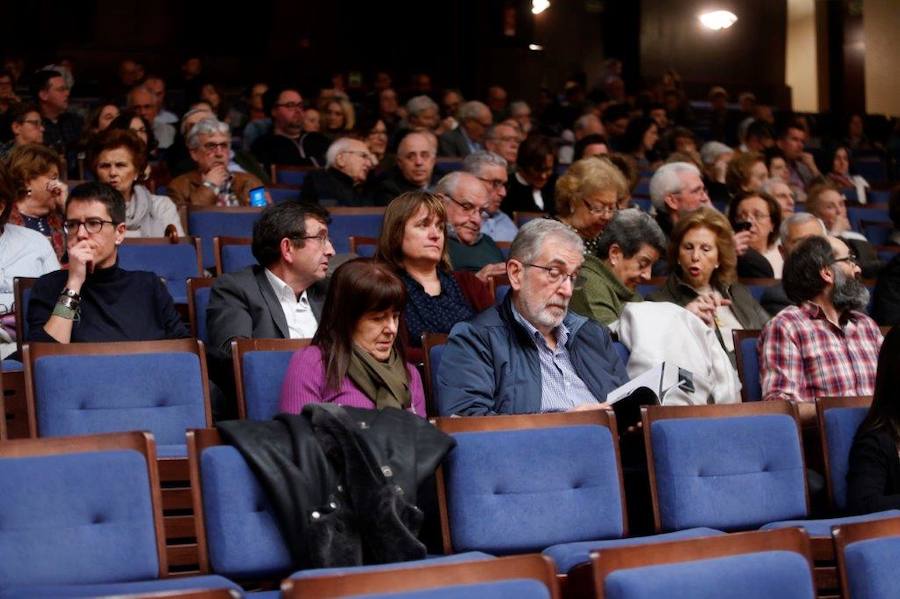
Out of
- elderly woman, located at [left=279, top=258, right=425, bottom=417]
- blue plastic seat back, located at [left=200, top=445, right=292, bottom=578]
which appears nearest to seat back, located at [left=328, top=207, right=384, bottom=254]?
elderly woman, located at [left=279, top=258, right=425, bottom=417]

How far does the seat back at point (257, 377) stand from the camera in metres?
2.80

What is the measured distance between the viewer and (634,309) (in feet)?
11.1

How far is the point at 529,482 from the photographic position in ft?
8.13

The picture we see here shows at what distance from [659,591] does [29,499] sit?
98 cm

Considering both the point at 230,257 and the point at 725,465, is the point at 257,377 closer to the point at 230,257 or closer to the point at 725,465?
the point at 725,465

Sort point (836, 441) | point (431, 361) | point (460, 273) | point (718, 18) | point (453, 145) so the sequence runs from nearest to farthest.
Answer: point (836, 441), point (431, 361), point (460, 273), point (453, 145), point (718, 18)

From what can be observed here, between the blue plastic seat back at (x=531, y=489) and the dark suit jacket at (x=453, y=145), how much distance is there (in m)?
4.80

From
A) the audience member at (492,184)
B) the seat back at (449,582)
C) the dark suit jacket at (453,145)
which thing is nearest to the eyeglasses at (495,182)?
the audience member at (492,184)

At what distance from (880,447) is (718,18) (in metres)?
10.8

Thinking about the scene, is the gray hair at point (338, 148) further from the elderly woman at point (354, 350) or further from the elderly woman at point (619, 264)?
the elderly woman at point (354, 350)

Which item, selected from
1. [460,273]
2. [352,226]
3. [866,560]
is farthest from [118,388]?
[352,226]

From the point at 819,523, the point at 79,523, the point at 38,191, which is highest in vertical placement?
the point at 38,191

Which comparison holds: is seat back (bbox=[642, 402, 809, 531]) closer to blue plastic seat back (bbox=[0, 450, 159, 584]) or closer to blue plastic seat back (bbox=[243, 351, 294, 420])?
blue plastic seat back (bbox=[243, 351, 294, 420])

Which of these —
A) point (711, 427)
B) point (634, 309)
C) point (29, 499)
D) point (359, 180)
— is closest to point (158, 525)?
point (29, 499)
